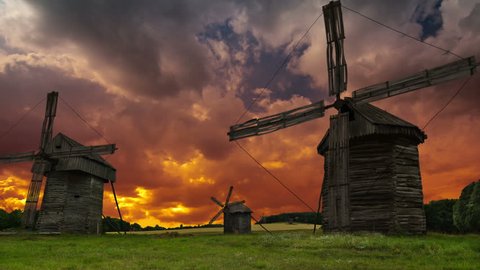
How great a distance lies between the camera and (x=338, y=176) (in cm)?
2367

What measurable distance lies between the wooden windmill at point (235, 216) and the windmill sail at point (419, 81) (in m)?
29.6

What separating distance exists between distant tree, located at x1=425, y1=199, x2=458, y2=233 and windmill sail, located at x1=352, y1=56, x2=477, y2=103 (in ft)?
132

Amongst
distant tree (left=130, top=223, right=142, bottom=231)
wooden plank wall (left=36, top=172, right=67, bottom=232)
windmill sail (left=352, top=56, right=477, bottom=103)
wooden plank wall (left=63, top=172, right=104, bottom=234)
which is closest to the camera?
windmill sail (left=352, top=56, right=477, bottom=103)

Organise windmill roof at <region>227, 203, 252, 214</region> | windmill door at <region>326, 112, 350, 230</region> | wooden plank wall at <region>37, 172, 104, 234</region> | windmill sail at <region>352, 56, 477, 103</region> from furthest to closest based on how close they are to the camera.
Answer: windmill roof at <region>227, 203, 252, 214</region> → wooden plank wall at <region>37, 172, 104, 234</region> → windmill door at <region>326, 112, 350, 230</region> → windmill sail at <region>352, 56, 477, 103</region>

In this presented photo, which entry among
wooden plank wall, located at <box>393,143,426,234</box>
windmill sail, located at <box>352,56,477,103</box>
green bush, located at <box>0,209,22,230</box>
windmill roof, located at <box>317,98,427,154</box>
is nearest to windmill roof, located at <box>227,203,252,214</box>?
windmill roof, located at <box>317,98,427,154</box>

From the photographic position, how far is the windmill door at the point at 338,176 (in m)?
22.9

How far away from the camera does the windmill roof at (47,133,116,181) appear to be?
42.5 meters

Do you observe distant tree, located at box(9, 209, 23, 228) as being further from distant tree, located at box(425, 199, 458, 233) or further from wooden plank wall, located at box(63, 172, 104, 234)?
distant tree, located at box(425, 199, 458, 233)

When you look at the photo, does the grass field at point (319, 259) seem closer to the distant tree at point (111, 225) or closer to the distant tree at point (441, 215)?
the distant tree at point (111, 225)

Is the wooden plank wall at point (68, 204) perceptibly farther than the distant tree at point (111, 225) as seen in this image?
No

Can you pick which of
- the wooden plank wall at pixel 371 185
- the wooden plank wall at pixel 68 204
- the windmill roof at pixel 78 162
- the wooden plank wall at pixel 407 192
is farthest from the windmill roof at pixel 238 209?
the wooden plank wall at pixel 407 192

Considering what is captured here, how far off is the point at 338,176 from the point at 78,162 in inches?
1166

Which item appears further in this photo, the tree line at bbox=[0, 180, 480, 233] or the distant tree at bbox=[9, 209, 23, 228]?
the distant tree at bbox=[9, 209, 23, 228]

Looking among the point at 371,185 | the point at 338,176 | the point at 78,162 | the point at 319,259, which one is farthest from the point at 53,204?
the point at 319,259
